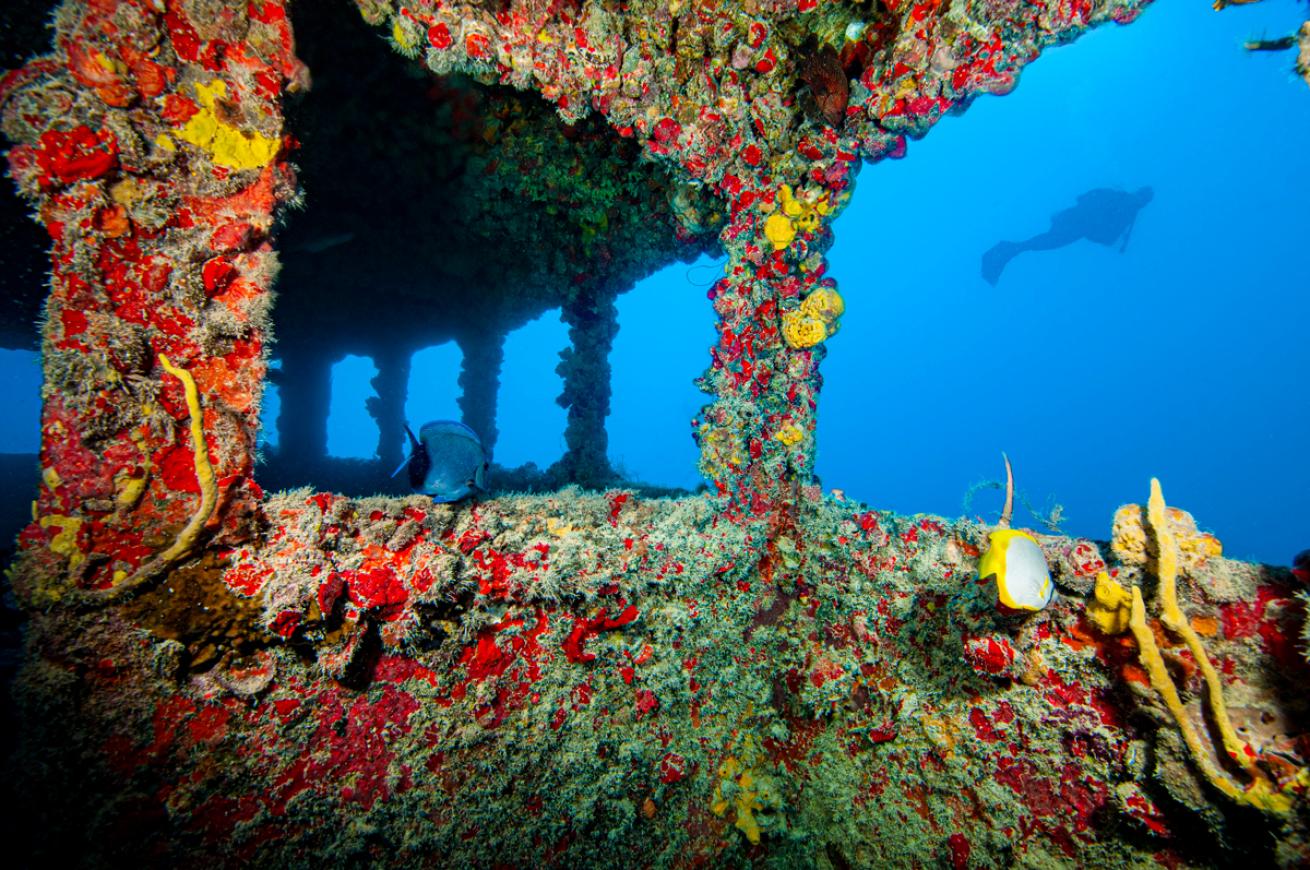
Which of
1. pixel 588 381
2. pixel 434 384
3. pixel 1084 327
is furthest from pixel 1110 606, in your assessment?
pixel 434 384

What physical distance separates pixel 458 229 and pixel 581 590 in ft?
23.3

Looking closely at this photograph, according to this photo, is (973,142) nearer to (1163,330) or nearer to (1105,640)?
(1163,330)

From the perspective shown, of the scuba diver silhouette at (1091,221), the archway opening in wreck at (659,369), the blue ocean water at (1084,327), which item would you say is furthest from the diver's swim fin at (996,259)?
the archway opening in wreck at (659,369)

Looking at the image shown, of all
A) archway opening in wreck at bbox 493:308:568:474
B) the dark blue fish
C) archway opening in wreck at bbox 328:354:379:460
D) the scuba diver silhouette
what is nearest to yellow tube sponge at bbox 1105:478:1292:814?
the dark blue fish

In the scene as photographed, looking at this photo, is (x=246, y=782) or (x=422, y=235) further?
(x=422, y=235)

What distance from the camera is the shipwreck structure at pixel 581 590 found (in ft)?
7.25

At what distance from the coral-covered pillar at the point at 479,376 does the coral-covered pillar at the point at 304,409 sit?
13.9ft

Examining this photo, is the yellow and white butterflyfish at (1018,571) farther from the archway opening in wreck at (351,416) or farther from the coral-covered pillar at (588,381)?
the archway opening in wreck at (351,416)

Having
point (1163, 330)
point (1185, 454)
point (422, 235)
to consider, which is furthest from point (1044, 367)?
point (422, 235)

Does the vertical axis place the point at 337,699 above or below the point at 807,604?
below

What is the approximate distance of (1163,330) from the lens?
92500 mm

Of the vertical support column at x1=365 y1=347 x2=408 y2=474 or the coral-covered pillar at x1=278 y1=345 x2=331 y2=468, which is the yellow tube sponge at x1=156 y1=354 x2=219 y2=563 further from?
the coral-covered pillar at x1=278 y1=345 x2=331 y2=468

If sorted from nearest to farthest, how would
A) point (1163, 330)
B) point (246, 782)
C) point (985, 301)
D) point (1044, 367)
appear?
point (246, 782)
point (1163, 330)
point (1044, 367)
point (985, 301)

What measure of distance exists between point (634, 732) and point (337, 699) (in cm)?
191
